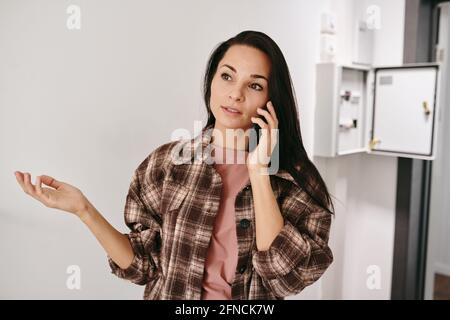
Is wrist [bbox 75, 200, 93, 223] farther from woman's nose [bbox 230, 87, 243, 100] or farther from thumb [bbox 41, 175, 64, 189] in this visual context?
woman's nose [bbox 230, 87, 243, 100]

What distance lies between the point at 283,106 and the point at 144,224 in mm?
365

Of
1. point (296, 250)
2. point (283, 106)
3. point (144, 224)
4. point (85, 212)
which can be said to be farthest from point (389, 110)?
point (85, 212)

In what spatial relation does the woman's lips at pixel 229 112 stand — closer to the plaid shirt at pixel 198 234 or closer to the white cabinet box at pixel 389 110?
the plaid shirt at pixel 198 234

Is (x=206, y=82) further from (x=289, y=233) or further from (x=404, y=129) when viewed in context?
(x=404, y=129)

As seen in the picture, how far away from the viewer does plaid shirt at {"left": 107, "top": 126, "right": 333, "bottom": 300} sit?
2.60 feet

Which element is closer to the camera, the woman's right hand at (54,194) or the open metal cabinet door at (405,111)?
the woman's right hand at (54,194)

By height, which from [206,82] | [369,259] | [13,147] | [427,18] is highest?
[427,18]

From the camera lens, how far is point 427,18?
5.08ft

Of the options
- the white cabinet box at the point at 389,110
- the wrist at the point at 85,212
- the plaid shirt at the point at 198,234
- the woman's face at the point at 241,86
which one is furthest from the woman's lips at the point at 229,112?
the white cabinet box at the point at 389,110

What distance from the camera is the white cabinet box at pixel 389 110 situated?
142 centimetres

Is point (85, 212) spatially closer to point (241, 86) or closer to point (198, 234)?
point (198, 234)

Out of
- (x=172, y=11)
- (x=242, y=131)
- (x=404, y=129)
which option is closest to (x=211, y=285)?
(x=242, y=131)

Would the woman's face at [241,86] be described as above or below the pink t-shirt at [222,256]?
above
